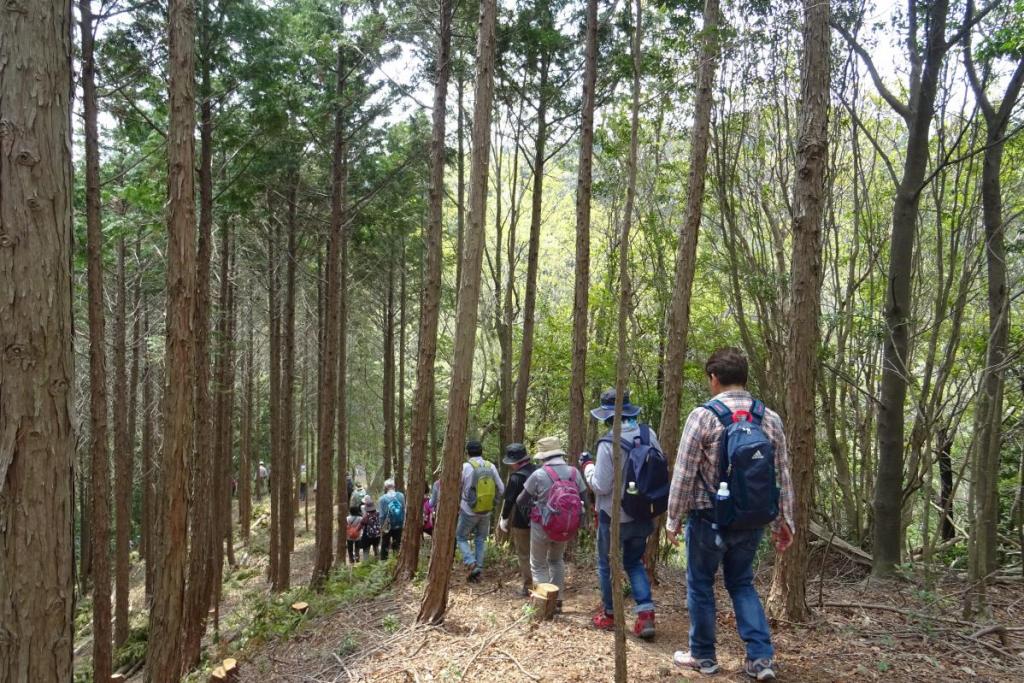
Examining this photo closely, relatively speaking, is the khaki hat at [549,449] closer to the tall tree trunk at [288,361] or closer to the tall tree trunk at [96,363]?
the tall tree trunk at [96,363]

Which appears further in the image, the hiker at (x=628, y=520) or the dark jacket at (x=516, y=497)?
the dark jacket at (x=516, y=497)

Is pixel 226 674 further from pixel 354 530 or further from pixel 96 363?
pixel 354 530

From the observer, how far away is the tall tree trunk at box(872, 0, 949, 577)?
7441 mm

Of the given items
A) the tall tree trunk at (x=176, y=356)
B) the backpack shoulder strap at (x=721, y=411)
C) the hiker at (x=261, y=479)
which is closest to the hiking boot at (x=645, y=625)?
the backpack shoulder strap at (x=721, y=411)

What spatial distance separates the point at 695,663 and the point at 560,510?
6.63ft

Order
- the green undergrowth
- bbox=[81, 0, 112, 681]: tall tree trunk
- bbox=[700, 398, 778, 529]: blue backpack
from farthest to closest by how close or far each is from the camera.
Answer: the green undergrowth → bbox=[81, 0, 112, 681]: tall tree trunk → bbox=[700, 398, 778, 529]: blue backpack

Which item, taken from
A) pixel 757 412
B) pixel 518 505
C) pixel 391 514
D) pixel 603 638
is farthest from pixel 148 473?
pixel 757 412

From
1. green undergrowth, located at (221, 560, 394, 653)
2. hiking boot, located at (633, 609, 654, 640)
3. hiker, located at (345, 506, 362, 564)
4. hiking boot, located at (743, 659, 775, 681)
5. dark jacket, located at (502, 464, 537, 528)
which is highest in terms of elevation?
dark jacket, located at (502, 464, 537, 528)

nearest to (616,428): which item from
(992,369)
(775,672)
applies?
(775,672)

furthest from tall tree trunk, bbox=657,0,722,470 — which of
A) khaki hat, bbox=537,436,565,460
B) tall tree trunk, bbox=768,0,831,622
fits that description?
tall tree trunk, bbox=768,0,831,622

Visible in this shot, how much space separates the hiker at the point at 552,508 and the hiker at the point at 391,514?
8.45m

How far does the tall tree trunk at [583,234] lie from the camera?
924cm

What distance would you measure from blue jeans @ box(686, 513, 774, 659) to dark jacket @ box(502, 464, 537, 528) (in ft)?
9.59

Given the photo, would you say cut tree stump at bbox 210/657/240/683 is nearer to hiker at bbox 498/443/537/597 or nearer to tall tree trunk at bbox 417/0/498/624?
tall tree trunk at bbox 417/0/498/624
